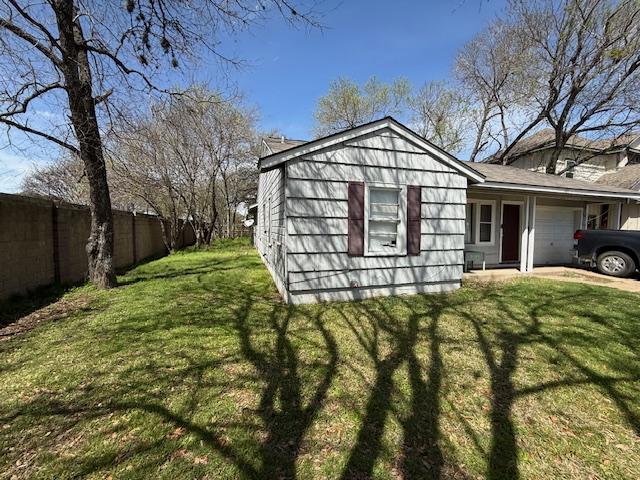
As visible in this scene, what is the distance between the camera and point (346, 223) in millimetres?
5887

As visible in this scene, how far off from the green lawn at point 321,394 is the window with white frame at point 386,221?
147 cm

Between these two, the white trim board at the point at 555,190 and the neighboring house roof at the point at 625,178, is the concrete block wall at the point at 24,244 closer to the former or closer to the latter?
the white trim board at the point at 555,190

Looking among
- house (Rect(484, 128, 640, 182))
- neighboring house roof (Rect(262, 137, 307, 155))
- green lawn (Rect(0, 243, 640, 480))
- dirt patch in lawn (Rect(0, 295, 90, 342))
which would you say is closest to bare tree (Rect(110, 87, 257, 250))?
neighboring house roof (Rect(262, 137, 307, 155))

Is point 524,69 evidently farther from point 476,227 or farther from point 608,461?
point 608,461

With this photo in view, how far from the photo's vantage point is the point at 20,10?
488cm

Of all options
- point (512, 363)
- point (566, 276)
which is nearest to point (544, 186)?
point (566, 276)

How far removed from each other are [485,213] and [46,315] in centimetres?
1080

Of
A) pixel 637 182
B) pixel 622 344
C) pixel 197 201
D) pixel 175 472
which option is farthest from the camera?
pixel 197 201

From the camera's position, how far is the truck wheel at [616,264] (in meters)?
8.26

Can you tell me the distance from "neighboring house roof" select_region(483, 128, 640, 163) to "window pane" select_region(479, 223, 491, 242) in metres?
12.8

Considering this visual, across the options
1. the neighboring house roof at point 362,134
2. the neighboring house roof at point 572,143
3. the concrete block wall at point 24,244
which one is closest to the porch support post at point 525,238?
the neighboring house roof at point 362,134

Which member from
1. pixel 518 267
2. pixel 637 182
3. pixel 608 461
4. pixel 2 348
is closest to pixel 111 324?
pixel 2 348

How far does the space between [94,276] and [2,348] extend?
3233 mm

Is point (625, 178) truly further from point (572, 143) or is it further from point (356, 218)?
point (356, 218)
